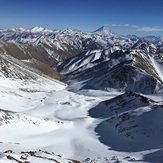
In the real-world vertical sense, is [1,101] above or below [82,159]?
above

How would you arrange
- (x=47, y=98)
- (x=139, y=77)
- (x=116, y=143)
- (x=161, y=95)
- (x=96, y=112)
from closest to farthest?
(x=116, y=143), (x=96, y=112), (x=47, y=98), (x=161, y=95), (x=139, y=77)

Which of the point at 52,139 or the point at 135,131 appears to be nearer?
the point at 52,139

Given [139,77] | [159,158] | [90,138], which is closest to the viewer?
[159,158]

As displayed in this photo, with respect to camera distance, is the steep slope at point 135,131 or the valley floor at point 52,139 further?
the steep slope at point 135,131

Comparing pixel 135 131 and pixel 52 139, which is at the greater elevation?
pixel 135 131

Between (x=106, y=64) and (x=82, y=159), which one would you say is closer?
(x=82, y=159)

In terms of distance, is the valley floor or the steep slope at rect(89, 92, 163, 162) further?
the steep slope at rect(89, 92, 163, 162)

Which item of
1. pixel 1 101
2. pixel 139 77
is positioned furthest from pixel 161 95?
pixel 1 101

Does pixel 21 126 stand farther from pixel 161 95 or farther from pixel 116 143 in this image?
pixel 161 95

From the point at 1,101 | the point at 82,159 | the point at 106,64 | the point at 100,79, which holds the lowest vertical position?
the point at 82,159
